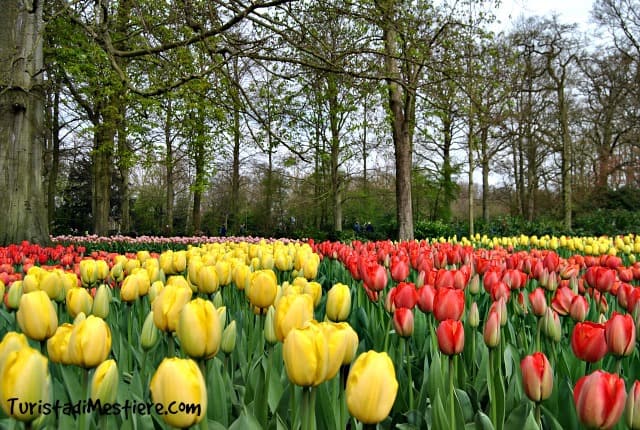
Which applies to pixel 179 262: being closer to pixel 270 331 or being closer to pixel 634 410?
pixel 270 331

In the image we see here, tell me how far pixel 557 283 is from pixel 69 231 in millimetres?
25355

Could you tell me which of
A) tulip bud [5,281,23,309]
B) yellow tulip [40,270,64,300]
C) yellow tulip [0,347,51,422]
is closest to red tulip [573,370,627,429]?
yellow tulip [0,347,51,422]

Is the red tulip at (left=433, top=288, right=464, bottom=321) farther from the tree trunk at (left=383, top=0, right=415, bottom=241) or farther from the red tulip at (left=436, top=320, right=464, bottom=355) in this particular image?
the tree trunk at (left=383, top=0, right=415, bottom=241)

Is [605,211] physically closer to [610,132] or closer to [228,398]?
[610,132]

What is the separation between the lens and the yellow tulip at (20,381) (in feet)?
2.61

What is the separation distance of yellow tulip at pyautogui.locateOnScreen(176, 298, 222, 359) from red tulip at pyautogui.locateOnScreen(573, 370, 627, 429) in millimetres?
696

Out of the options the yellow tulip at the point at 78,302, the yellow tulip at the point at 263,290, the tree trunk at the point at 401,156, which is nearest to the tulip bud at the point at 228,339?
the yellow tulip at the point at 263,290

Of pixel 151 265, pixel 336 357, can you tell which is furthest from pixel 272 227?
pixel 336 357

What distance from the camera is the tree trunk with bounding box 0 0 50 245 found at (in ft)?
22.9

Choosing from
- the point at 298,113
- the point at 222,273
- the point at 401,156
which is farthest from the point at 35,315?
the point at 298,113

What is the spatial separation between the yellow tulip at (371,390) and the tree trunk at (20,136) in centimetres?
729

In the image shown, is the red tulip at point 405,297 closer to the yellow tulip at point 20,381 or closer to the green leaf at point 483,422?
the green leaf at point 483,422

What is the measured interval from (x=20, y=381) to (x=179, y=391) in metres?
0.26

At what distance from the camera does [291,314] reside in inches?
43.4
